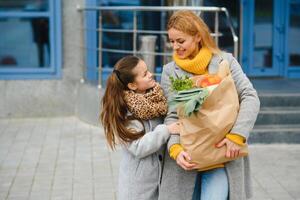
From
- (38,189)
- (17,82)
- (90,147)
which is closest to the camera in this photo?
(38,189)

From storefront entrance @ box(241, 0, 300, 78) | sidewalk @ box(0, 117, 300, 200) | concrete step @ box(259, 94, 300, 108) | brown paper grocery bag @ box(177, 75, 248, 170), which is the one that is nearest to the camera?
brown paper grocery bag @ box(177, 75, 248, 170)

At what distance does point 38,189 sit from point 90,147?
5.88ft

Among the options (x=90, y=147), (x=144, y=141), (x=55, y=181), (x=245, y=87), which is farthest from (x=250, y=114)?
(x=90, y=147)

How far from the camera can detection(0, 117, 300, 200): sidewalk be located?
6.22m

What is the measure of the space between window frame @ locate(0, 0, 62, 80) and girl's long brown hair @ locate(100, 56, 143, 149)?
6477mm

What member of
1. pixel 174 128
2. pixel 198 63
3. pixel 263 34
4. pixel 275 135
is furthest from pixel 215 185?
pixel 263 34

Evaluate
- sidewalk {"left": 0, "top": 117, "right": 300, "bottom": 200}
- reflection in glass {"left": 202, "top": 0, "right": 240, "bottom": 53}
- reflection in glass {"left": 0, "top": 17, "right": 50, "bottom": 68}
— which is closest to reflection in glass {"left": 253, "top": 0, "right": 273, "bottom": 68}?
reflection in glass {"left": 202, "top": 0, "right": 240, "bottom": 53}

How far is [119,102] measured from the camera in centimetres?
363

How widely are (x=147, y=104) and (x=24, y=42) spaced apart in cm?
683

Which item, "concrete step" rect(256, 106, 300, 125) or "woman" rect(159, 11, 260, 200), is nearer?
"woman" rect(159, 11, 260, 200)

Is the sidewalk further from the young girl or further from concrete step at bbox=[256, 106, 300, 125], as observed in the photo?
the young girl

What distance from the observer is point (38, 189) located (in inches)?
249

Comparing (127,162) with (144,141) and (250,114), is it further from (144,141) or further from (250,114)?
(250,114)

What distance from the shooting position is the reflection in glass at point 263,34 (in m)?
10.7
